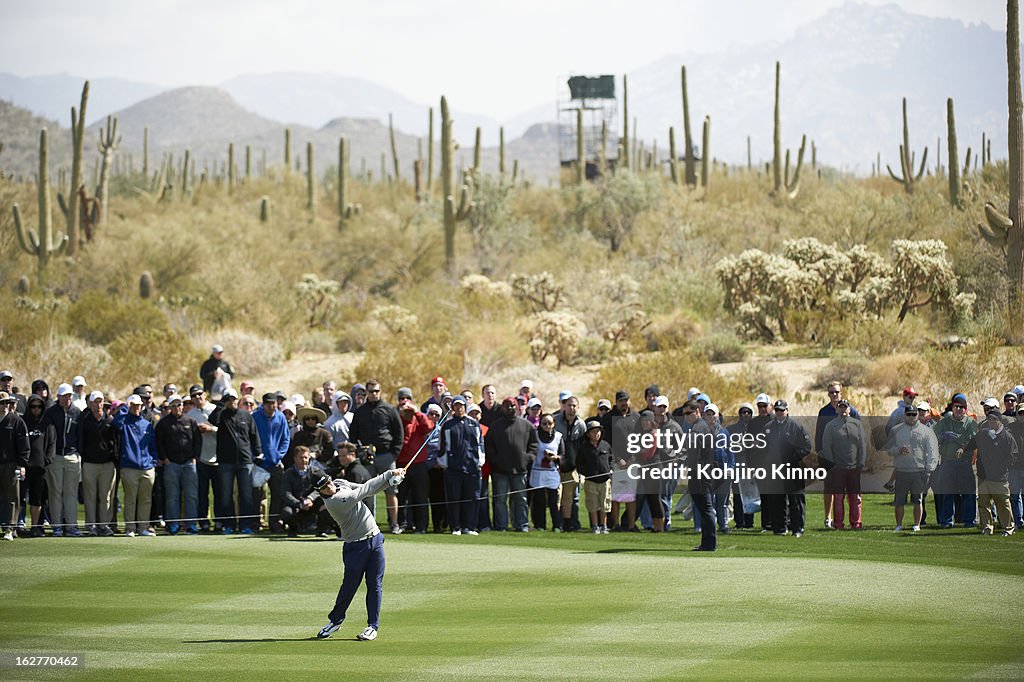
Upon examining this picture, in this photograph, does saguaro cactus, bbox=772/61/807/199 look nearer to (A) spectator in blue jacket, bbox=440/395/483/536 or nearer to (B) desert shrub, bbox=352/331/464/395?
(B) desert shrub, bbox=352/331/464/395

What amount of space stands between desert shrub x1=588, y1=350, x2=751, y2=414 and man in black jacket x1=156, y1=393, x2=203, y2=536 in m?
13.0

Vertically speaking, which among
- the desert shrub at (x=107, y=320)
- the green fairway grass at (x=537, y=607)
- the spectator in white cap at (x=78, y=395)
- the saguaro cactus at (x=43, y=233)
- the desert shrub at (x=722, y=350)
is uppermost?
the saguaro cactus at (x=43, y=233)

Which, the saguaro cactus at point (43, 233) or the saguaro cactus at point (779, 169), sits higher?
the saguaro cactus at point (779, 169)

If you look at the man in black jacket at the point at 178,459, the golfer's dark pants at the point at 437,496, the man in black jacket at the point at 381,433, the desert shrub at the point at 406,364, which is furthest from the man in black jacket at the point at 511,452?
the desert shrub at the point at 406,364

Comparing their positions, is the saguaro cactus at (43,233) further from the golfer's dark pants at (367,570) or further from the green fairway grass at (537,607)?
the golfer's dark pants at (367,570)

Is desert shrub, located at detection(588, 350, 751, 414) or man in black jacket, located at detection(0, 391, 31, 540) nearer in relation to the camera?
man in black jacket, located at detection(0, 391, 31, 540)

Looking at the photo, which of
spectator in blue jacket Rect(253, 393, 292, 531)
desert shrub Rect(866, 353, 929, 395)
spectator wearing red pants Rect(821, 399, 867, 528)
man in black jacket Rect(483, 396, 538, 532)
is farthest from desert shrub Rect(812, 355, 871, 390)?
spectator in blue jacket Rect(253, 393, 292, 531)

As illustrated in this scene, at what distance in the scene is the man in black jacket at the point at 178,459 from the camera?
61.9 feet

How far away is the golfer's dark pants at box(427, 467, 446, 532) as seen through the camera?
19.6 metres

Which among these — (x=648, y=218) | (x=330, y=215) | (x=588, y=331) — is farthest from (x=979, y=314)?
(x=330, y=215)

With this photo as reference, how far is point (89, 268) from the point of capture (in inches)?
1850

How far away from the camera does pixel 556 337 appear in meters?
36.6

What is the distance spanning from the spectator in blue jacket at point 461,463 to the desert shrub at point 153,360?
53.4 ft

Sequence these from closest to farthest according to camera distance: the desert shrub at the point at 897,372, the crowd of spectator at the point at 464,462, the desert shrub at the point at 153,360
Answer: the crowd of spectator at the point at 464,462, the desert shrub at the point at 897,372, the desert shrub at the point at 153,360
